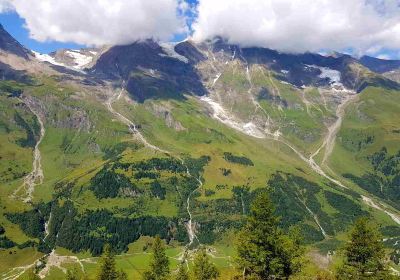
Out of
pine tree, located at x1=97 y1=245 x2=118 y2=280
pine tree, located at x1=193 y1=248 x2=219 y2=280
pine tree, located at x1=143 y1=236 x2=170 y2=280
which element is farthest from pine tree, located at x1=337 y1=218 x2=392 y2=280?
pine tree, located at x1=97 y1=245 x2=118 y2=280

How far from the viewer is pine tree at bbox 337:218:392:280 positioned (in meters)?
62.2

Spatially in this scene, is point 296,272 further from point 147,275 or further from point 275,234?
point 147,275

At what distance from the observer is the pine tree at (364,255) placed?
62250 millimetres

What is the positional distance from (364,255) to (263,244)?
1379cm

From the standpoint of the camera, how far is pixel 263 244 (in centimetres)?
6444

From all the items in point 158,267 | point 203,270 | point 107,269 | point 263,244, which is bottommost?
point 107,269

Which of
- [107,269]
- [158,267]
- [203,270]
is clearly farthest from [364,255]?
[107,269]

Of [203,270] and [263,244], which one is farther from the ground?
[263,244]

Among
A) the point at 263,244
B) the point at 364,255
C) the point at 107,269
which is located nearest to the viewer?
the point at 364,255

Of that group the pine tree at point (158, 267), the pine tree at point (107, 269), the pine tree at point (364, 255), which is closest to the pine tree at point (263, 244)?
the pine tree at point (364, 255)

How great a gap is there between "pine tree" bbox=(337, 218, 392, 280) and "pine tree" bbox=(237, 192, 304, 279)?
8.28 metres

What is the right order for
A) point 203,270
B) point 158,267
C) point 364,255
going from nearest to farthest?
point 364,255
point 203,270
point 158,267

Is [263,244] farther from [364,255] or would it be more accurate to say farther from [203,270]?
[203,270]

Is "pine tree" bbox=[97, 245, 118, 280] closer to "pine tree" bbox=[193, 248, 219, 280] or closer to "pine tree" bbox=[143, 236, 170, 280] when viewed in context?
"pine tree" bbox=[143, 236, 170, 280]
